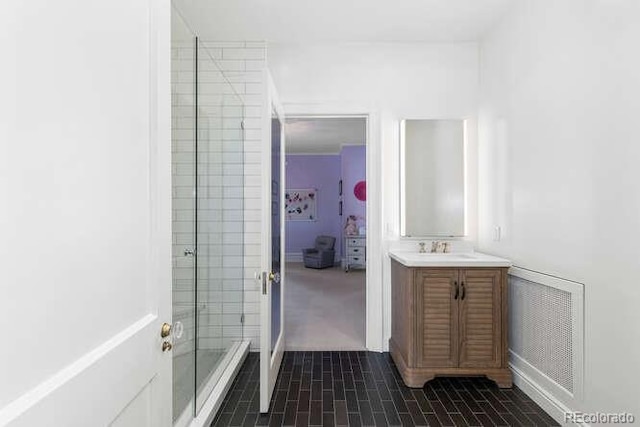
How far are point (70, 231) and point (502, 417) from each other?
2.42m

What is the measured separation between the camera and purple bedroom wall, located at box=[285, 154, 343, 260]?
848 centimetres

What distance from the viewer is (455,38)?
297 centimetres

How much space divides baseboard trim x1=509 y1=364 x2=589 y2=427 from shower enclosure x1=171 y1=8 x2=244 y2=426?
2064mm

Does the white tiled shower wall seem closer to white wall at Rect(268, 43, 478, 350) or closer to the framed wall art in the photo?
white wall at Rect(268, 43, 478, 350)

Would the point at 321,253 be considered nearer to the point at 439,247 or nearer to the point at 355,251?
the point at 355,251

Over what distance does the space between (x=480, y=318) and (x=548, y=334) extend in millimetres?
Answer: 410

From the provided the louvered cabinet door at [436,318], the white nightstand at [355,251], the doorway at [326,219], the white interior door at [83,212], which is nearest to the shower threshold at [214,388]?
the white interior door at [83,212]

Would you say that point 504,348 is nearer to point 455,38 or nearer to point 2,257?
point 455,38

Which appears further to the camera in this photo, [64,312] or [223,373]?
[223,373]

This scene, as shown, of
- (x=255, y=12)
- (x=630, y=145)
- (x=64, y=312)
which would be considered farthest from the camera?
(x=255, y=12)

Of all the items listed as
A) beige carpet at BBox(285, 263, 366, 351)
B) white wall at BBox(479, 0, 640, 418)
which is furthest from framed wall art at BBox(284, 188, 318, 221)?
white wall at BBox(479, 0, 640, 418)

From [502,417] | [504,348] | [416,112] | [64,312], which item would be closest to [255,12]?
[416,112]

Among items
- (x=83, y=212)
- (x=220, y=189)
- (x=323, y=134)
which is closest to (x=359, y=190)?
(x=323, y=134)

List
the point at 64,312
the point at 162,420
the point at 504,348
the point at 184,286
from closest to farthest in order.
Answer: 1. the point at 64,312
2. the point at 162,420
3. the point at 184,286
4. the point at 504,348
